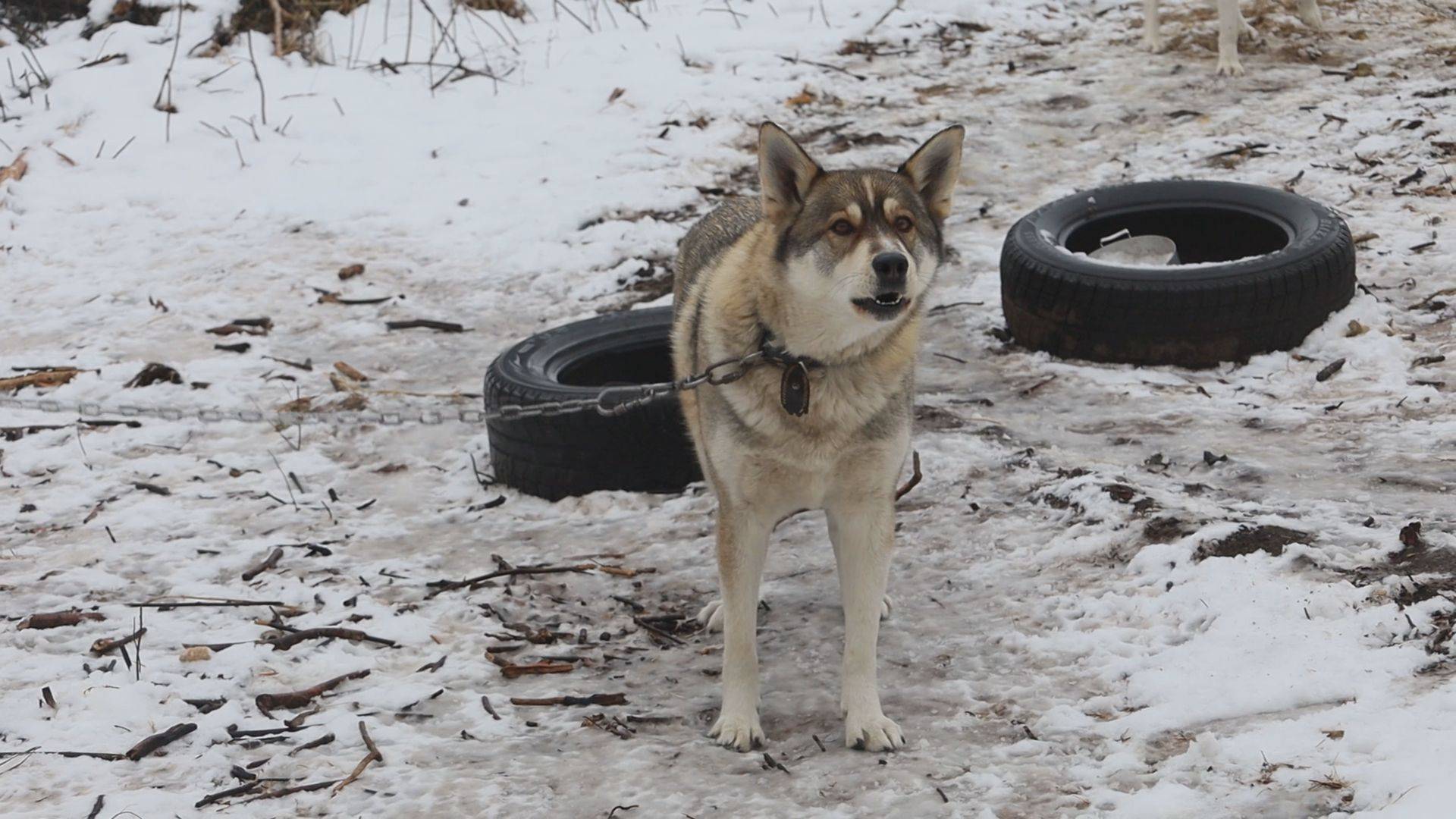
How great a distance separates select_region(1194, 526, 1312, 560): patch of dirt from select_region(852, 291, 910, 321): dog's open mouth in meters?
1.53

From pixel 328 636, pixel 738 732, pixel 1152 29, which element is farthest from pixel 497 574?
pixel 1152 29

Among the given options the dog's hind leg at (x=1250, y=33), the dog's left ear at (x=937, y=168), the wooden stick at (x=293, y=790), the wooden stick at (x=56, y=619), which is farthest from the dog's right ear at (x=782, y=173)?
the dog's hind leg at (x=1250, y=33)

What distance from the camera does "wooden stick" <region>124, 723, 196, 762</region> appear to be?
384 centimetres

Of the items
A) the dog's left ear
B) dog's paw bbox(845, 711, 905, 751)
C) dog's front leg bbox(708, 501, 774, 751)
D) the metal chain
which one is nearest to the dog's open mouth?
the metal chain

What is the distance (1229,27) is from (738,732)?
30.3ft

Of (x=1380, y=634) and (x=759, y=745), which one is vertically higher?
(x=1380, y=634)

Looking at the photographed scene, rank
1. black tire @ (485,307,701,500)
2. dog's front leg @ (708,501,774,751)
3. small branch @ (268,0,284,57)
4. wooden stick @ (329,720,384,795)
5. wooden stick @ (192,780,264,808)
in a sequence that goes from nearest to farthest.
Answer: wooden stick @ (192,780,264,808), wooden stick @ (329,720,384,795), dog's front leg @ (708,501,774,751), black tire @ (485,307,701,500), small branch @ (268,0,284,57)

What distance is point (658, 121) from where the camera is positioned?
1079cm

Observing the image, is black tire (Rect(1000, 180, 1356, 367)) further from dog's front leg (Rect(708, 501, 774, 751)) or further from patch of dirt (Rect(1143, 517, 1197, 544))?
dog's front leg (Rect(708, 501, 774, 751))

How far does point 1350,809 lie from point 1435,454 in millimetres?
2721

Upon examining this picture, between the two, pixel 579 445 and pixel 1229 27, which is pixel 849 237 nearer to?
pixel 579 445

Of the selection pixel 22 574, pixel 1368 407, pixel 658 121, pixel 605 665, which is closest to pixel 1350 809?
pixel 605 665

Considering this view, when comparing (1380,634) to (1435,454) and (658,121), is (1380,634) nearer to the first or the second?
(1435,454)

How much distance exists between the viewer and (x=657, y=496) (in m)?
5.95
